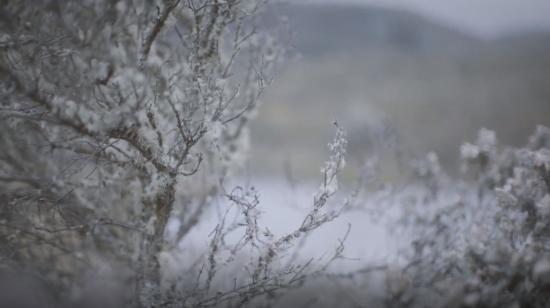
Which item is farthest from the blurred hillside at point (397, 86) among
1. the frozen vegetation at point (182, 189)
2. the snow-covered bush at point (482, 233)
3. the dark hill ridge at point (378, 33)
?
the frozen vegetation at point (182, 189)

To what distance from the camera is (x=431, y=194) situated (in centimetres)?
434

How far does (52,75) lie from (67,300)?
2.32 m

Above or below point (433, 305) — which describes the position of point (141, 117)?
above

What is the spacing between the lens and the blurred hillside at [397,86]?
9977mm

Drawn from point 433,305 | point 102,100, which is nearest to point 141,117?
point 102,100

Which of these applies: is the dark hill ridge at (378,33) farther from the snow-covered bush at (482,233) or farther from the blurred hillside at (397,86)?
the snow-covered bush at (482,233)

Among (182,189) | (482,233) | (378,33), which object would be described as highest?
(378,33)

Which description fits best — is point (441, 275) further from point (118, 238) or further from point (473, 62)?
point (473, 62)

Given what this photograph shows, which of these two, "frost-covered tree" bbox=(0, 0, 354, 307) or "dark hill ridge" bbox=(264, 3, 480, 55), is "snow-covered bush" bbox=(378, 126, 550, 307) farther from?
"dark hill ridge" bbox=(264, 3, 480, 55)

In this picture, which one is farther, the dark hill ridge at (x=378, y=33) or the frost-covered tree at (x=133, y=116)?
the dark hill ridge at (x=378, y=33)

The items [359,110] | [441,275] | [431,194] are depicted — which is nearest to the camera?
[441,275]

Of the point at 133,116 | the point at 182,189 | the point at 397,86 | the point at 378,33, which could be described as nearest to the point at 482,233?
the point at 182,189

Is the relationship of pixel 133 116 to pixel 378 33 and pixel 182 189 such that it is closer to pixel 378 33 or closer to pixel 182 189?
pixel 182 189

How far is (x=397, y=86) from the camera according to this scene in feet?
48.4
